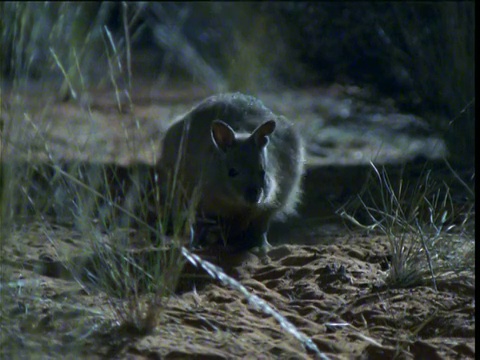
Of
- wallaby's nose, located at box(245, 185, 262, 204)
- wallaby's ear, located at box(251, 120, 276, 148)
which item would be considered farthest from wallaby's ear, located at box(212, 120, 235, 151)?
wallaby's nose, located at box(245, 185, 262, 204)

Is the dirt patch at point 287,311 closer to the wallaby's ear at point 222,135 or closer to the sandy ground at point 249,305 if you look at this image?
the sandy ground at point 249,305

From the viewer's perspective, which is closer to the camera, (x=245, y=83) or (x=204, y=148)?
(x=204, y=148)

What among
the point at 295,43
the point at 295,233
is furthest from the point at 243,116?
the point at 295,43

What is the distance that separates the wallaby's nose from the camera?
18.9ft

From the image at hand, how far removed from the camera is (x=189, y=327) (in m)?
4.14

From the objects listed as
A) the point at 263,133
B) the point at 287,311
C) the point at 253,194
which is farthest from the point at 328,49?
the point at 287,311

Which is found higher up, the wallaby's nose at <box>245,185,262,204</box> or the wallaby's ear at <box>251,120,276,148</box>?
the wallaby's ear at <box>251,120,276,148</box>

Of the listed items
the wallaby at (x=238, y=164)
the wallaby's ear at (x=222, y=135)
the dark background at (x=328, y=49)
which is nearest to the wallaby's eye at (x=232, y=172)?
the wallaby at (x=238, y=164)

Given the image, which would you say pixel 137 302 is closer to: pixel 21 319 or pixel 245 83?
pixel 21 319

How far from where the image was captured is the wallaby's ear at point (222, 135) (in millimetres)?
5809

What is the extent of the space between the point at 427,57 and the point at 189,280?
→ 3.73m

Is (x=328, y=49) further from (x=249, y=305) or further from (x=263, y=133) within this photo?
(x=249, y=305)

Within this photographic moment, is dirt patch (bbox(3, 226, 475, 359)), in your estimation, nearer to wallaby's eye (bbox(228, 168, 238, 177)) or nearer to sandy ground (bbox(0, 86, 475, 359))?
sandy ground (bbox(0, 86, 475, 359))

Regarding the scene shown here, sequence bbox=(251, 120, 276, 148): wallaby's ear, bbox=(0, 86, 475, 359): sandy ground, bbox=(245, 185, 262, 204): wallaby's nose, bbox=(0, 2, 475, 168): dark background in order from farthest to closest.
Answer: bbox=(0, 2, 475, 168): dark background < bbox=(251, 120, 276, 148): wallaby's ear < bbox=(245, 185, 262, 204): wallaby's nose < bbox=(0, 86, 475, 359): sandy ground
